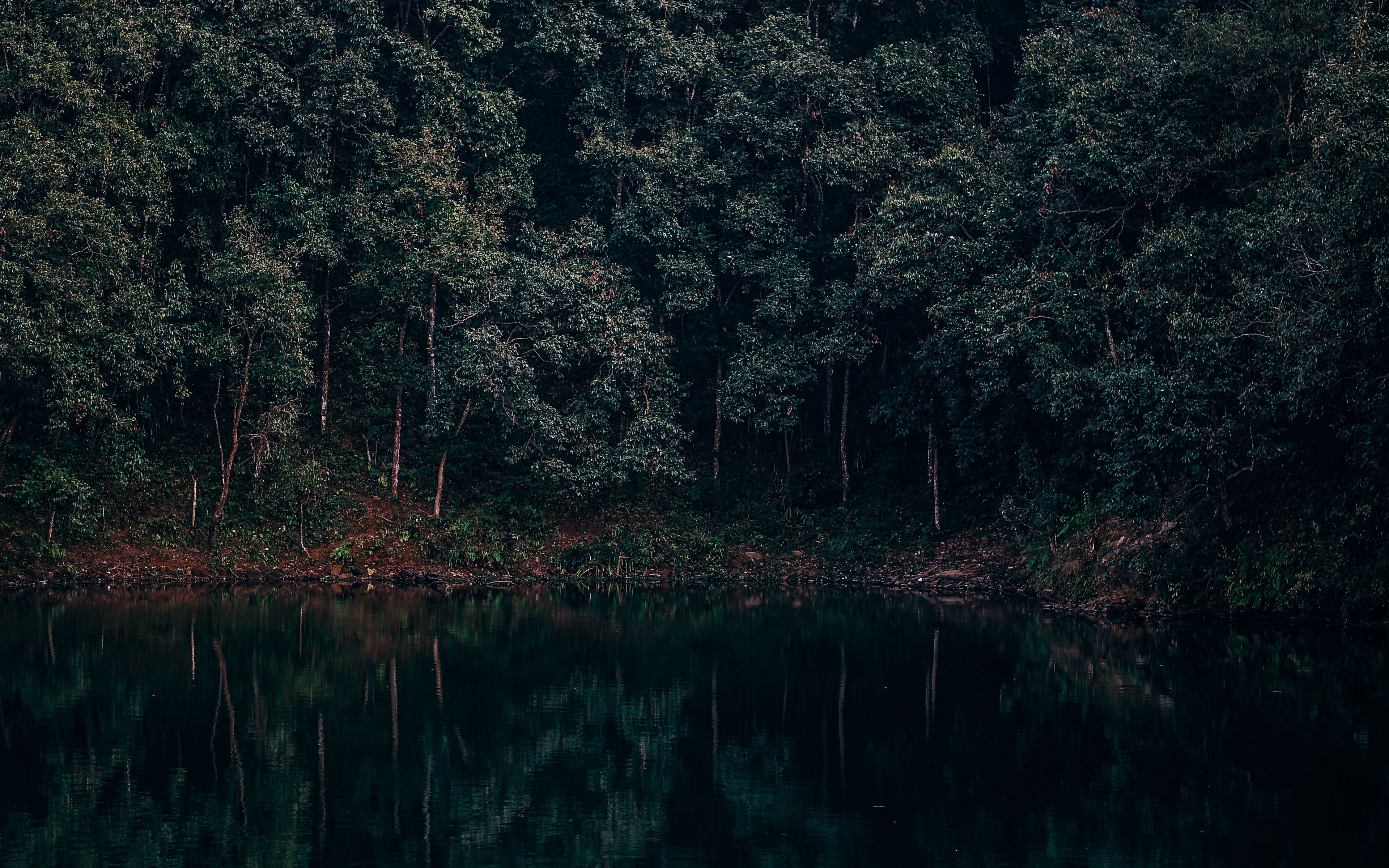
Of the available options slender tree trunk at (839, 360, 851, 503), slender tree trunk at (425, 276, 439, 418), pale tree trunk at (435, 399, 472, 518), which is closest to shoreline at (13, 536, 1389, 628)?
pale tree trunk at (435, 399, 472, 518)

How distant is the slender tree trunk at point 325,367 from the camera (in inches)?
1609

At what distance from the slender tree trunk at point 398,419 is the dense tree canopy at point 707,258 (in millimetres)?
192

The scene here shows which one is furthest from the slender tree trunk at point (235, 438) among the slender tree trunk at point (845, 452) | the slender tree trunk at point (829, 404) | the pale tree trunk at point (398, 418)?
the slender tree trunk at point (845, 452)

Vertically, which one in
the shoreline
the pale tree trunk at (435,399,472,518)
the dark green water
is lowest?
the dark green water

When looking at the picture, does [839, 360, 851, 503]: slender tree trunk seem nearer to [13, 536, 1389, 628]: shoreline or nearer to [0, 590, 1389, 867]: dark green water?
[13, 536, 1389, 628]: shoreline

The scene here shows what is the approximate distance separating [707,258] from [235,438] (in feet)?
49.8

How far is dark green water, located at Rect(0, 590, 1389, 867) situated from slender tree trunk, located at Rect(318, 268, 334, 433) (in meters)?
13.5

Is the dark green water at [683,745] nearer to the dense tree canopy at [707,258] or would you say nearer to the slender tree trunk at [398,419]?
the dense tree canopy at [707,258]

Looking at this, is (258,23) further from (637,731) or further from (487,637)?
(637,731)

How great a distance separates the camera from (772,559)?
40906 millimetres

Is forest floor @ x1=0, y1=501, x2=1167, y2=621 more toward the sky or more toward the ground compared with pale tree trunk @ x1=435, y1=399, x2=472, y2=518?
more toward the ground

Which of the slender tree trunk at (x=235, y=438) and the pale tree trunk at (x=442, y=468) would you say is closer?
the slender tree trunk at (x=235, y=438)

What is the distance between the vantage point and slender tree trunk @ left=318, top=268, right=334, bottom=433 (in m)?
40.9

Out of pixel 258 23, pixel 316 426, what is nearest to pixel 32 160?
pixel 258 23
